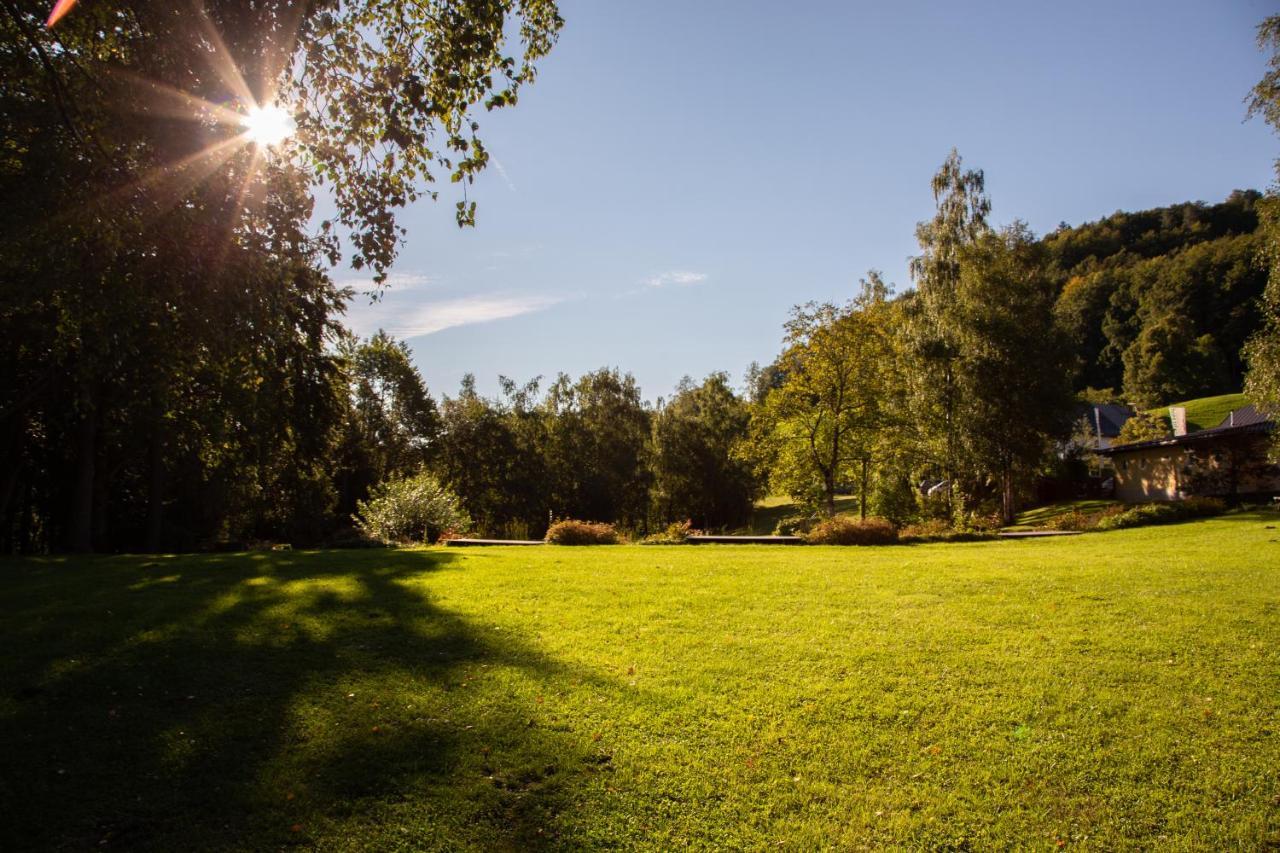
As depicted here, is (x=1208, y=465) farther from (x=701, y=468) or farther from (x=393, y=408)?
(x=393, y=408)

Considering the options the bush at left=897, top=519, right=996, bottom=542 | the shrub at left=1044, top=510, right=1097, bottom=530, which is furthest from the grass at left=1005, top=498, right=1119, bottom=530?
the bush at left=897, top=519, right=996, bottom=542

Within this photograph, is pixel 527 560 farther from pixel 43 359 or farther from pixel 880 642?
pixel 43 359

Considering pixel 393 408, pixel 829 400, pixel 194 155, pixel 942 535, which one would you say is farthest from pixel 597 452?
pixel 194 155

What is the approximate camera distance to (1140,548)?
549 inches

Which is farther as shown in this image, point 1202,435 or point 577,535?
point 1202,435

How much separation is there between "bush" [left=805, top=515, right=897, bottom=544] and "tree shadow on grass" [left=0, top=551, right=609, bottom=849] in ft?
39.5

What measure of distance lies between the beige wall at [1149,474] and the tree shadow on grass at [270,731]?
110ft

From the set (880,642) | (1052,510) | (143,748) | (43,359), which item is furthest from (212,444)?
(1052,510)

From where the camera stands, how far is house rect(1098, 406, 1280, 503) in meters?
26.4

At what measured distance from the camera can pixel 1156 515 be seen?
1922cm

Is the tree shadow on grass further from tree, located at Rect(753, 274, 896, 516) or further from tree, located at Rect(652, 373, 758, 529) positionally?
tree, located at Rect(652, 373, 758, 529)

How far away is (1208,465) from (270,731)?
35.4 m

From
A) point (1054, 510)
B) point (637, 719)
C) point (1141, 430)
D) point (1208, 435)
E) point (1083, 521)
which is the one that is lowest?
point (1054, 510)

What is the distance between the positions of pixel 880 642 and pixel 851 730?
2.20m
